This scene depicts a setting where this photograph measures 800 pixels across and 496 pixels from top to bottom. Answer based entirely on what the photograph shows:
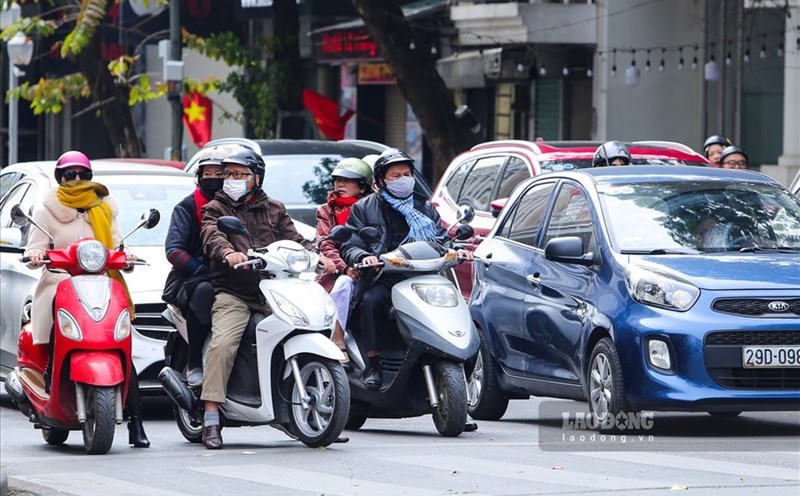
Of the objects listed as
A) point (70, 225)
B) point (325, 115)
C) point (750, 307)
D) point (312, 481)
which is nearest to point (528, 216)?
point (750, 307)

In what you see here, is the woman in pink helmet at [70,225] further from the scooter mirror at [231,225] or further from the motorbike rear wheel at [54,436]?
the scooter mirror at [231,225]

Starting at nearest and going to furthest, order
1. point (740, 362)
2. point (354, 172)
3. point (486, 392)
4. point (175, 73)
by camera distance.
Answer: point (740, 362) → point (354, 172) → point (486, 392) → point (175, 73)

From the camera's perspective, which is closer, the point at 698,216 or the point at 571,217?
the point at 698,216

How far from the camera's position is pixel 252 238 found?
33.9 ft

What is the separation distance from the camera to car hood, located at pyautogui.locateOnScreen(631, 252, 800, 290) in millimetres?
10047

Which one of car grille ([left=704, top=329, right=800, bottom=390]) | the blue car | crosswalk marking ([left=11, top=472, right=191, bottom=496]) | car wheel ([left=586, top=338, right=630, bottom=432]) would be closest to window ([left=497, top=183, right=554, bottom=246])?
the blue car

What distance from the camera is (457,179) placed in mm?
16719

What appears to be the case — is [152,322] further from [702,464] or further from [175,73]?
[175,73]

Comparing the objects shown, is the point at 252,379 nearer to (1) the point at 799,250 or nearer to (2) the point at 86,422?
(2) the point at 86,422

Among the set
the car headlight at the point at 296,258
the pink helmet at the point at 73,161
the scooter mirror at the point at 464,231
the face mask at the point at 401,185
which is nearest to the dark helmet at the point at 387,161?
the face mask at the point at 401,185

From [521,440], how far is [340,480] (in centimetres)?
214

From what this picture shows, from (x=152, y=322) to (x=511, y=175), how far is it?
4483 mm

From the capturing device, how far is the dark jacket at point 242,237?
10.0 metres

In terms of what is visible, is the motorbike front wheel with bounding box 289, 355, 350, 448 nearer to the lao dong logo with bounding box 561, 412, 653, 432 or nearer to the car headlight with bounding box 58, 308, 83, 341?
the car headlight with bounding box 58, 308, 83, 341
